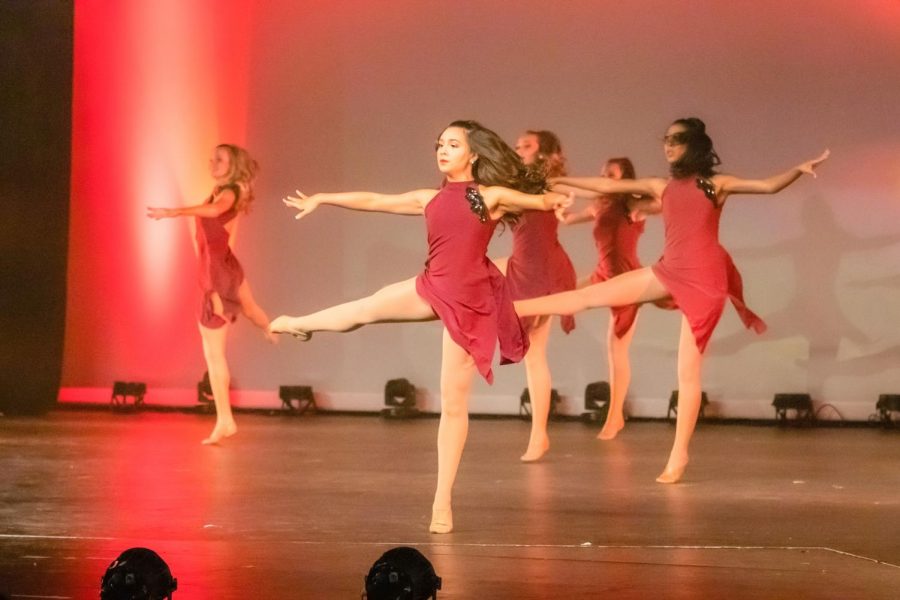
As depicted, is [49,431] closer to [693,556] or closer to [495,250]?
[495,250]

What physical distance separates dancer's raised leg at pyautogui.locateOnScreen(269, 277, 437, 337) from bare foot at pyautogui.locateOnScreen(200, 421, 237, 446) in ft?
7.53

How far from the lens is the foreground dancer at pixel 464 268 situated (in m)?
4.60

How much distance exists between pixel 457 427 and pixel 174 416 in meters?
4.94

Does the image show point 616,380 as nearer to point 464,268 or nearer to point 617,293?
point 617,293

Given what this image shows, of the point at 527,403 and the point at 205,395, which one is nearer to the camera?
the point at 527,403

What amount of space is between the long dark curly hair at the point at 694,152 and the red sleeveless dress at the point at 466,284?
1.59 metres

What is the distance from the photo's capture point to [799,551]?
4.24 metres

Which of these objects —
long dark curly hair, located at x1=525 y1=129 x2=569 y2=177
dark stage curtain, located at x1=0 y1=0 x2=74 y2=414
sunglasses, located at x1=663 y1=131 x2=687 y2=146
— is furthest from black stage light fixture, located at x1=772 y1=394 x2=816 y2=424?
dark stage curtain, located at x1=0 y1=0 x2=74 y2=414

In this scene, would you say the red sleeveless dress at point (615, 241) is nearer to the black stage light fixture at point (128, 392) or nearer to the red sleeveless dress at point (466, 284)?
the red sleeveless dress at point (466, 284)

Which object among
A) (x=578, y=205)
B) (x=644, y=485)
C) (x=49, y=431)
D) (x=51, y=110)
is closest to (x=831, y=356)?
(x=578, y=205)

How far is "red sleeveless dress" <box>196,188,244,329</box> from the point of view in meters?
7.36

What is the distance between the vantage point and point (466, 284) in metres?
4.68

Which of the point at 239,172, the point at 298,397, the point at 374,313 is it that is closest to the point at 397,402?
the point at 298,397

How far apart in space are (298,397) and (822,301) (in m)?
3.68
